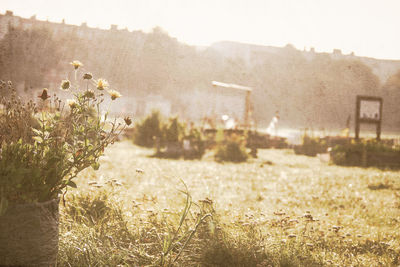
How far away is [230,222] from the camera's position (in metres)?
3.89

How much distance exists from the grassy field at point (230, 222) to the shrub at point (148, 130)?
20.7ft

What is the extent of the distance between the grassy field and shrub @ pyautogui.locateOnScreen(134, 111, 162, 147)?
6.32 meters

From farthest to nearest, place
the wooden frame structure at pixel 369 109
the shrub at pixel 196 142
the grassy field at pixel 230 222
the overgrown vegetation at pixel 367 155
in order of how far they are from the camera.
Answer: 1. the wooden frame structure at pixel 369 109
2. the shrub at pixel 196 142
3. the overgrown vegetation at pixel 367 155
4. the grassy field at pixel 230 222

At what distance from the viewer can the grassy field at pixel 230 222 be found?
305cm

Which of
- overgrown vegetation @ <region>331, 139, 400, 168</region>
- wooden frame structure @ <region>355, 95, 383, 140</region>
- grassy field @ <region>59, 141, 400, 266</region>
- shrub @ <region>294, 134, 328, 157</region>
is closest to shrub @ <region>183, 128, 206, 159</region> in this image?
grassy field @ <region>59, 141, 400, 266</region>

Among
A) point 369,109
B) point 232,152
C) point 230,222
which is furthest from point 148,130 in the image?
point 230,222

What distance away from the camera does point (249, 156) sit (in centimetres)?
1205

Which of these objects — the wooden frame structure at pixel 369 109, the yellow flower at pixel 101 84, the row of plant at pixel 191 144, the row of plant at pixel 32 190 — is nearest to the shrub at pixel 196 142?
the row of plant at pixel 191 144

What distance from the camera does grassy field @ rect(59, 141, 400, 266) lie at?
305cm

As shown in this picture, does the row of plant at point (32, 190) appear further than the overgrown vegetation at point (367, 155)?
No

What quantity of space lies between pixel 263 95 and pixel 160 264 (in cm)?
4787

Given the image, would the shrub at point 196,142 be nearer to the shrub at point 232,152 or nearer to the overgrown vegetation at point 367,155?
the shrub at point 232,152

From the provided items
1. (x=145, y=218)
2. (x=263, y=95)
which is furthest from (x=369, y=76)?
(x=145, y=218)

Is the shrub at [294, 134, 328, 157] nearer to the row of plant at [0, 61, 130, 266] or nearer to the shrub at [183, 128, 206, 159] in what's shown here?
the shrub at [183, 128, 206, 159]
